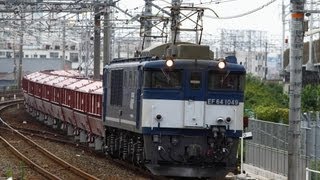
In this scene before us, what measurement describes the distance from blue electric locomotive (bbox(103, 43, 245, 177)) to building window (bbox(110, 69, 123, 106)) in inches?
85.7

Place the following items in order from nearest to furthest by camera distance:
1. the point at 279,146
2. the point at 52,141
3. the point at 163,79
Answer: the point at 163,79 → the point at 279,146 → the point at 52,141

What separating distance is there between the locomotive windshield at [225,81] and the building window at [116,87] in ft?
11.0

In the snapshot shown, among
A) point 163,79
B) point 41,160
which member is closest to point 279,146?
point 163,79

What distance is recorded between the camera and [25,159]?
77.3 ft

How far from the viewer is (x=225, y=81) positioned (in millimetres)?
18000

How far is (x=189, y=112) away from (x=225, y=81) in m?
1.26

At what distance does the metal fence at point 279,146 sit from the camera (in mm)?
17688

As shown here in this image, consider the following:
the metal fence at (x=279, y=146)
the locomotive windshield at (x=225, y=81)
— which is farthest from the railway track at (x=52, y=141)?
the metal fence at (x=279, y=146)

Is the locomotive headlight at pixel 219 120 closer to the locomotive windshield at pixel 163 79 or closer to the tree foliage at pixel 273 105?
the locomotive windshield at pixel 163 79

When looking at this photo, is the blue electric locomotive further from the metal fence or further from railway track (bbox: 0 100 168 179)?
the metal fence

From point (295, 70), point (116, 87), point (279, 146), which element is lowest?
point (279, 146)

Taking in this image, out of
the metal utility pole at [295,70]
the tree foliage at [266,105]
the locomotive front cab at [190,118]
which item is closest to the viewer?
the metal utility pole at [295,70]

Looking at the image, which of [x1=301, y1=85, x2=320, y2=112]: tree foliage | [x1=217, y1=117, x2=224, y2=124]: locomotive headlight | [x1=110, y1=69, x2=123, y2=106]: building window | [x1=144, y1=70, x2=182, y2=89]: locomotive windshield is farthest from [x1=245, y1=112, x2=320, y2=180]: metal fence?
[x1=301, y1=85, x2=320, y2=112]: tree foliage

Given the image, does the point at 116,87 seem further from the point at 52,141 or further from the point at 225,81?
the point at 52,141
